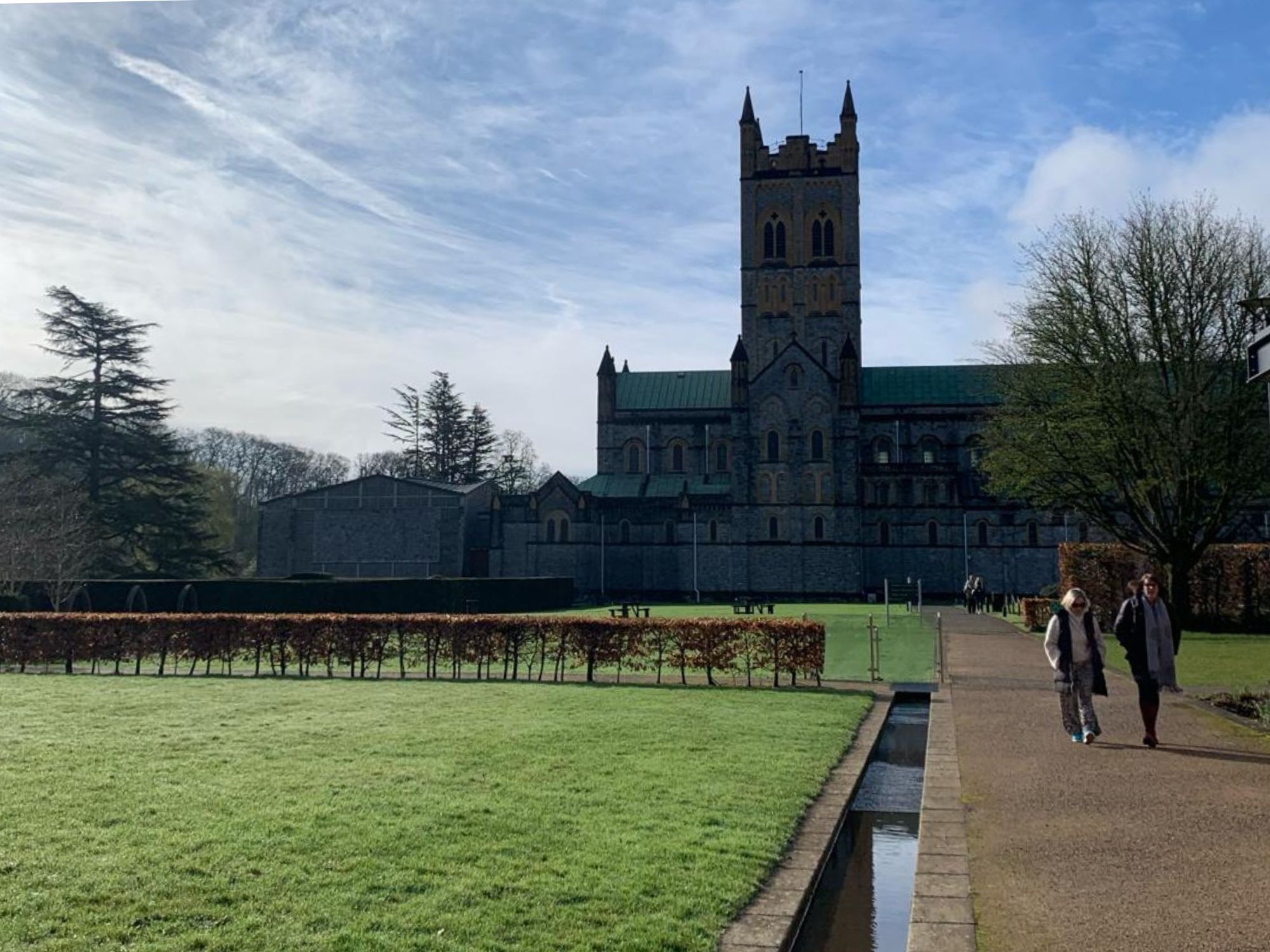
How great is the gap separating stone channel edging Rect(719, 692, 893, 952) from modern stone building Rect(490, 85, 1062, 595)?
51.9m

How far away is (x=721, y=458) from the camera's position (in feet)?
235

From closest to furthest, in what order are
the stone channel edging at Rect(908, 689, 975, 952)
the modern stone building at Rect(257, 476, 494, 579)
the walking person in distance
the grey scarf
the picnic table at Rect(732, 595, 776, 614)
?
the stone channel edging at Rect(908, 689, 975, 952), the walking person in distance, the grey scarf, the picnic table at Rect(732, 595, 776, 614), the modern stone building at Rect(257, 476, 494, 579)

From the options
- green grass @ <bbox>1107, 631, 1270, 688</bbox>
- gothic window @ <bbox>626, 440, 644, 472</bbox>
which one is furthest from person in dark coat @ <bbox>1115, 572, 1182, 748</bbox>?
gothic window @ <bbox>626, 440, 644, 472</bbox>

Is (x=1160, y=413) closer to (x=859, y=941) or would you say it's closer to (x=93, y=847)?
(x=859, y=941)

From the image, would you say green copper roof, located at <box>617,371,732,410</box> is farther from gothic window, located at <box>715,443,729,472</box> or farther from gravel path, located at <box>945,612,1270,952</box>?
gravel path, located at <box>945,612,1270,952</box>

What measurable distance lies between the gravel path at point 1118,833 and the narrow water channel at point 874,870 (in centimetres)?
56

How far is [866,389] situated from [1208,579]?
37.9 meters

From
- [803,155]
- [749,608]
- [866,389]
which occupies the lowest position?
[749,608]

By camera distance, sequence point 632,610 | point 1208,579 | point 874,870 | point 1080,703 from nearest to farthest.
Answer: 1. point 874,870
2. point 1080,703
3. point 1208,579
4. point 632,610

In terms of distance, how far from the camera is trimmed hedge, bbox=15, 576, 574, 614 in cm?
4347

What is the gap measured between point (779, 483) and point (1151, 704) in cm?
5197

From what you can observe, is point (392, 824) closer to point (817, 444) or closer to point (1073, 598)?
point (1073, 598)

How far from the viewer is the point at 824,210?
69375 millimetres

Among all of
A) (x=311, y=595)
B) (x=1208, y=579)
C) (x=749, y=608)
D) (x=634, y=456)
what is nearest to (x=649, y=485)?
(x=634, y=456)
